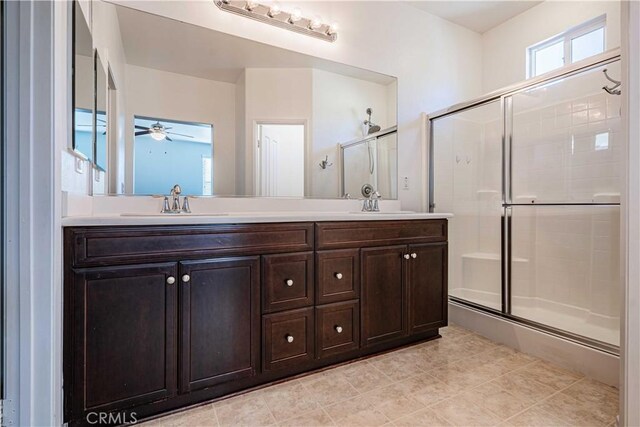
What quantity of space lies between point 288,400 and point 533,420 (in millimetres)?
1059

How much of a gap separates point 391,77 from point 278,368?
2.26 m

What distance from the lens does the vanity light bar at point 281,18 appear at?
76.4 inches

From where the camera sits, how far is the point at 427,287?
2062 millimetres

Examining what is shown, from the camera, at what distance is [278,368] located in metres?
1.56

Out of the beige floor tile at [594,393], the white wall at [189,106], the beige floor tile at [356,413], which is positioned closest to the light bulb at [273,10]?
the white wall at [189,106]

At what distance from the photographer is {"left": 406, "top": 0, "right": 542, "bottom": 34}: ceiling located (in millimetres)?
2613

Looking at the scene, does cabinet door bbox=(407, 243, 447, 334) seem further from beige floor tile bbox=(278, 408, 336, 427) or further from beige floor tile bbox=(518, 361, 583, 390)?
beige floor tile bbox=(278, 408, 336, 427)

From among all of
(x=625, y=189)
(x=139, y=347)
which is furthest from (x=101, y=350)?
(x=625, y=189)

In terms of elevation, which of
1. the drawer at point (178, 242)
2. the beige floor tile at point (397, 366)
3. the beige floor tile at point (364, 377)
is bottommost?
the beige floor tile at point (397, 366)

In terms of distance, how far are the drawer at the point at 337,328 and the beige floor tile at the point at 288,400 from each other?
0.20 metres

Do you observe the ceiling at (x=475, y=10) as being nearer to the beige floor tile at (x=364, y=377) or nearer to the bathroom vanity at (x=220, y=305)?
the bathroom vanity at (x=220, y=305)

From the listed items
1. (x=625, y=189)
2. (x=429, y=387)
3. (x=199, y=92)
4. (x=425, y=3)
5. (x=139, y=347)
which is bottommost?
(x=429, y=387)

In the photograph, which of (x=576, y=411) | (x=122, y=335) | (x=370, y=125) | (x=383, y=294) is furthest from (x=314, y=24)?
(x=576, y=411)

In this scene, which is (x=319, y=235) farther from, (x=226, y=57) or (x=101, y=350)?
(x=226, y=57)
